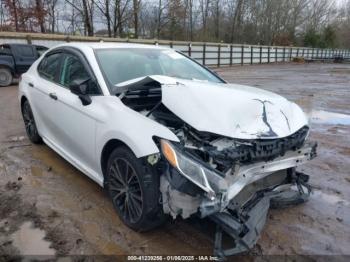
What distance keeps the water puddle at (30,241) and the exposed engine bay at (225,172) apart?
1.07 m

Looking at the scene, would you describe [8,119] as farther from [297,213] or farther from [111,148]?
[297,213]

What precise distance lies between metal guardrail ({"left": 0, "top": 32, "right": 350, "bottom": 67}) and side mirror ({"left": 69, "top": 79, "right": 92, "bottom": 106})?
46.9ft

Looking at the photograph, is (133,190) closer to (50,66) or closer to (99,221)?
(99,221)

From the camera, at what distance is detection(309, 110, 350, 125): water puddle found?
750cm

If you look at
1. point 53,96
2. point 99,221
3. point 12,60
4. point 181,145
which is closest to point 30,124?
point 53,96

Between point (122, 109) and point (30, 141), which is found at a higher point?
point (122, 109)

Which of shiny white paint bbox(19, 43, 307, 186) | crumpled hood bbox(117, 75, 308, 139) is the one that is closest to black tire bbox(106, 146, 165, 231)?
shiny white paint bbox(19, 43, 307, 186)

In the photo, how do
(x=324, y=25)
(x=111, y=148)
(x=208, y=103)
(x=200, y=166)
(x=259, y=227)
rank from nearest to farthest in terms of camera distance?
(x=200, y=166)
(x=259, y=227)
(x=208, y=103)
(x=111, y=148)
(x=324, y=25)

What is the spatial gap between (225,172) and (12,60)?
12703 mm

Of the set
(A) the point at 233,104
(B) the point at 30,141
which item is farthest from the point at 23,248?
(B) the point at 30,141

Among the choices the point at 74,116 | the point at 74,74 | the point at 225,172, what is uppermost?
the point at 74,74

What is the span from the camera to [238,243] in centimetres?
246

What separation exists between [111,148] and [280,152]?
4.85 ft

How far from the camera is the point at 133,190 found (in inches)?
115
